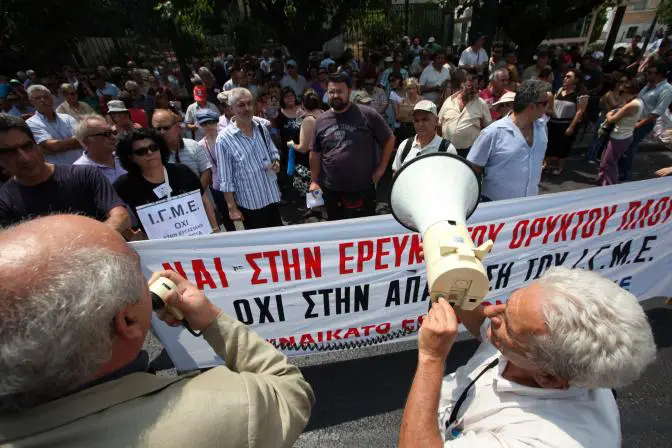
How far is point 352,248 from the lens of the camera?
2.38 m

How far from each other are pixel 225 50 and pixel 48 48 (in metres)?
7.51

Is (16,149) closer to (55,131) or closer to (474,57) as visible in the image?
(55,131)

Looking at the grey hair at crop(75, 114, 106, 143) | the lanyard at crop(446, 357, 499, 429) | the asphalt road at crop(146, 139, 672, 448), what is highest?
the grey hair at crop(75, 114, 106, 143)

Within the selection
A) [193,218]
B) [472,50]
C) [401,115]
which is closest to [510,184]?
[193,218]

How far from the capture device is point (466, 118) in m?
4.60

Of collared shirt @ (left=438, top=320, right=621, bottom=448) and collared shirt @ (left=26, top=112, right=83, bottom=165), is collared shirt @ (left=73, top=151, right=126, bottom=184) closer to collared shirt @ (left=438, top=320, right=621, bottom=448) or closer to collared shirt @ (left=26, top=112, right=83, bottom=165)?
collared shirt @ (left=26, top=112, right=83, bottom=165)

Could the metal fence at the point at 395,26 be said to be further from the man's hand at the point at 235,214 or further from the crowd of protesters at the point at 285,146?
the man's hand at the point at 235,214

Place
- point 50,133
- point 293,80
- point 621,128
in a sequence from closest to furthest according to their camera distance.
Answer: point 50,133, point 621,128, point 293,80

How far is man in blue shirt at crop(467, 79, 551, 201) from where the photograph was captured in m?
2.91

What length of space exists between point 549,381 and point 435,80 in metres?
7.50

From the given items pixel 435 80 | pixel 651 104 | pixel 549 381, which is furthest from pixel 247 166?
pixel 651 104

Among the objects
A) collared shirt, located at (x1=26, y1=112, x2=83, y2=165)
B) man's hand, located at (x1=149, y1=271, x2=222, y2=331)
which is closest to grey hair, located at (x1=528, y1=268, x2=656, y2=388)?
man's hand, located at (x1=149, y1=271, x2=222, y2=331)

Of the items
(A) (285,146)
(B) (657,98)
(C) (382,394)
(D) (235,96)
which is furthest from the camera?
(A) (285,146)

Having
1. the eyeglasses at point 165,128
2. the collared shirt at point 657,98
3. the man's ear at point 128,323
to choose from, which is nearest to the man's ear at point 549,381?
the man's ear at point 128,323
